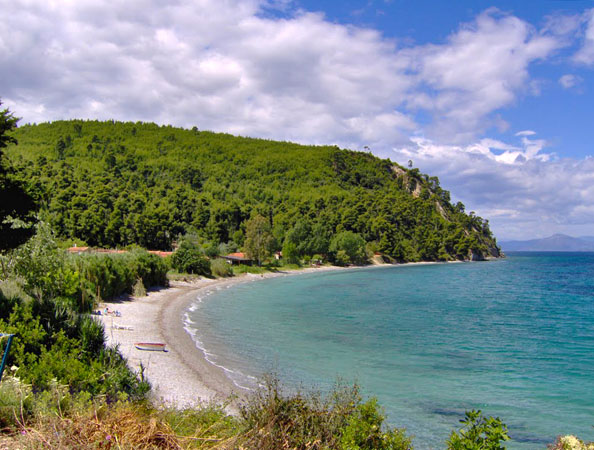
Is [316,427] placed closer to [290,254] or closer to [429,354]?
[429,354]

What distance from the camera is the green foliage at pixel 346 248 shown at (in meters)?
95.1

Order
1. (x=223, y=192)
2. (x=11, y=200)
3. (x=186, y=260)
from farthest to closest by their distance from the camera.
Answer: (x=223, y=192) → (x=186, y=260) → (x=11, y=200)

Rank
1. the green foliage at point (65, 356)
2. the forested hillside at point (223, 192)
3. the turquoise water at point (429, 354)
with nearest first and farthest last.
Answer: the green foliage at point (65, 356) → the turquoise water at point (429, 354) → the forested hillside at point (223, 192)

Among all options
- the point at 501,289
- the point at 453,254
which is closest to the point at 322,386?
the point at 501,289

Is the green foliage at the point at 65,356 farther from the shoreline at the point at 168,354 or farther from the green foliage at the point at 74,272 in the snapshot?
the green foliage at the point at 74,272

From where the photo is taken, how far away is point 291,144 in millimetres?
176625

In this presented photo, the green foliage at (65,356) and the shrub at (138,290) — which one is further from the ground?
the green foliage at (65,356)

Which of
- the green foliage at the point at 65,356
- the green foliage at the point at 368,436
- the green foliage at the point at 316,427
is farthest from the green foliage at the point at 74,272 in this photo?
the green foliage at the point at 368,436

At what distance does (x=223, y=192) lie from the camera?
113688 millimetres

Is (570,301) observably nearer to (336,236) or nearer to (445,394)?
(445,394)

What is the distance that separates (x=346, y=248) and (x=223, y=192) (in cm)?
3875

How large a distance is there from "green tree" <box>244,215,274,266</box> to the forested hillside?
6673mm

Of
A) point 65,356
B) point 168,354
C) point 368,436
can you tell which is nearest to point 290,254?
point 168,354

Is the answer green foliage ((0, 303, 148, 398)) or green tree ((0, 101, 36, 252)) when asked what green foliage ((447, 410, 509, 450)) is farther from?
green tree ((0, 101, 36, 252))
